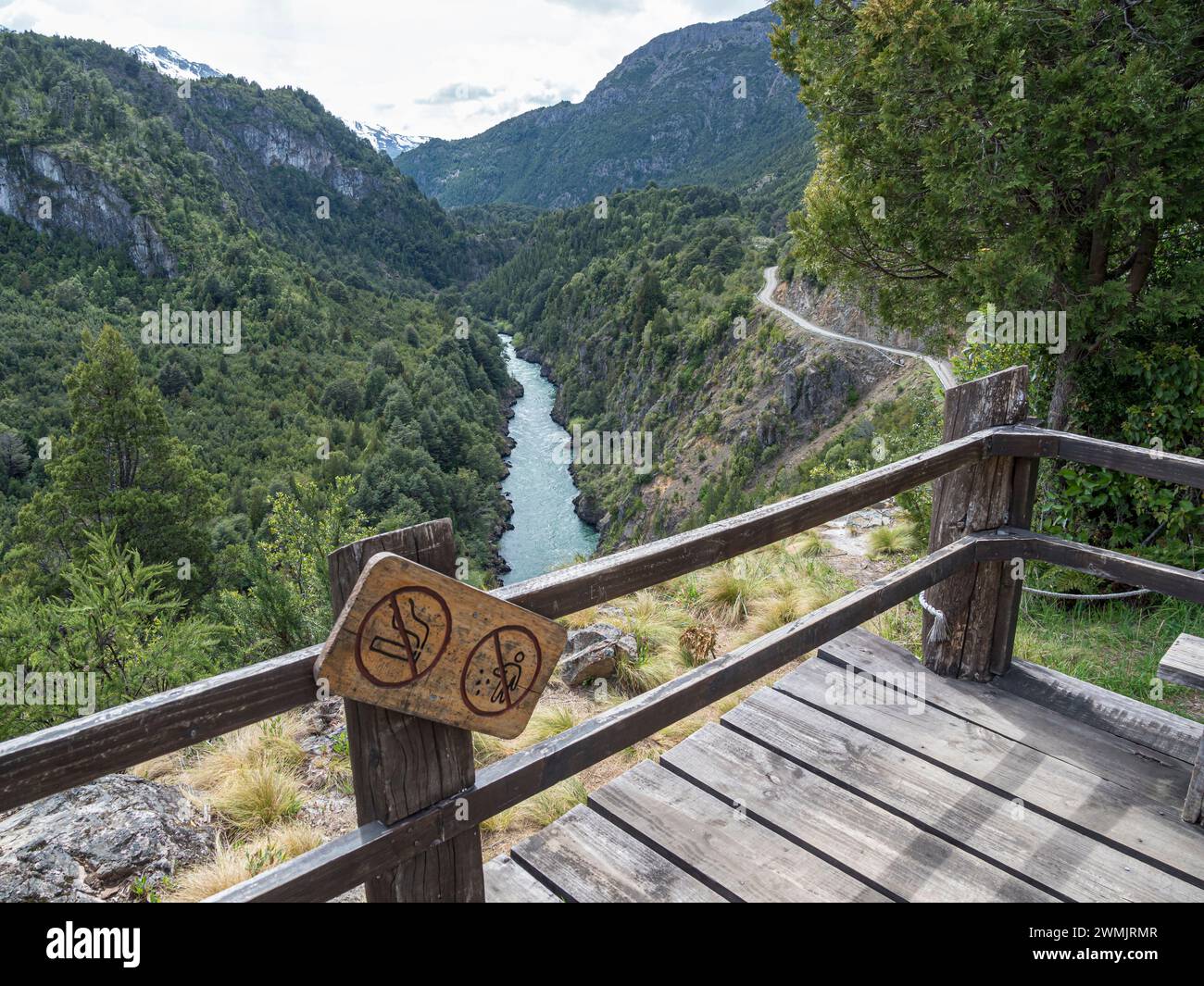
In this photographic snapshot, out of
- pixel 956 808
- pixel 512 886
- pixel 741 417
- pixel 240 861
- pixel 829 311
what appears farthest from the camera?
pixel 741 417

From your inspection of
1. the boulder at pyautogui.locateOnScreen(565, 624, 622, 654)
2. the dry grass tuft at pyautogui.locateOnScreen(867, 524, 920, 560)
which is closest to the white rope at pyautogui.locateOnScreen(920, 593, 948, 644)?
the boulder at pyautogui.locateOnScreen(565, 624, 622, 654)

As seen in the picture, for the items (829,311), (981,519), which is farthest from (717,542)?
(829,311)

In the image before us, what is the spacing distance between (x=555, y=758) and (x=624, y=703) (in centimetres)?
36

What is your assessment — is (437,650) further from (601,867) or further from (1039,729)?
(1039,729)

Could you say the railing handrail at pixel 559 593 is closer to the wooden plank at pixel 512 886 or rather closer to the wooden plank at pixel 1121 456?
the wooden plank at pixel 1121 456

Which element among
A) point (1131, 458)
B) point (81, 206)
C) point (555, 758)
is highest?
point (81, 206)

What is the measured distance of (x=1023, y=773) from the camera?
107 inches

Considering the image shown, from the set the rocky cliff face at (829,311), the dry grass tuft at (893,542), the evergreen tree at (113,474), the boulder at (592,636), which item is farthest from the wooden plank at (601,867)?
the rocky cliff face at (829,311)

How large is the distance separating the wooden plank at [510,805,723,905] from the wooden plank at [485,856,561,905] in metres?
0.03

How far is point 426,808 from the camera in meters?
1.65

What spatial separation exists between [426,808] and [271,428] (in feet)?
231

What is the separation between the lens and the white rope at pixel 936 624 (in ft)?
10.6

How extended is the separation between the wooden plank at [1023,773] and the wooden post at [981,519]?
0.33 metres
